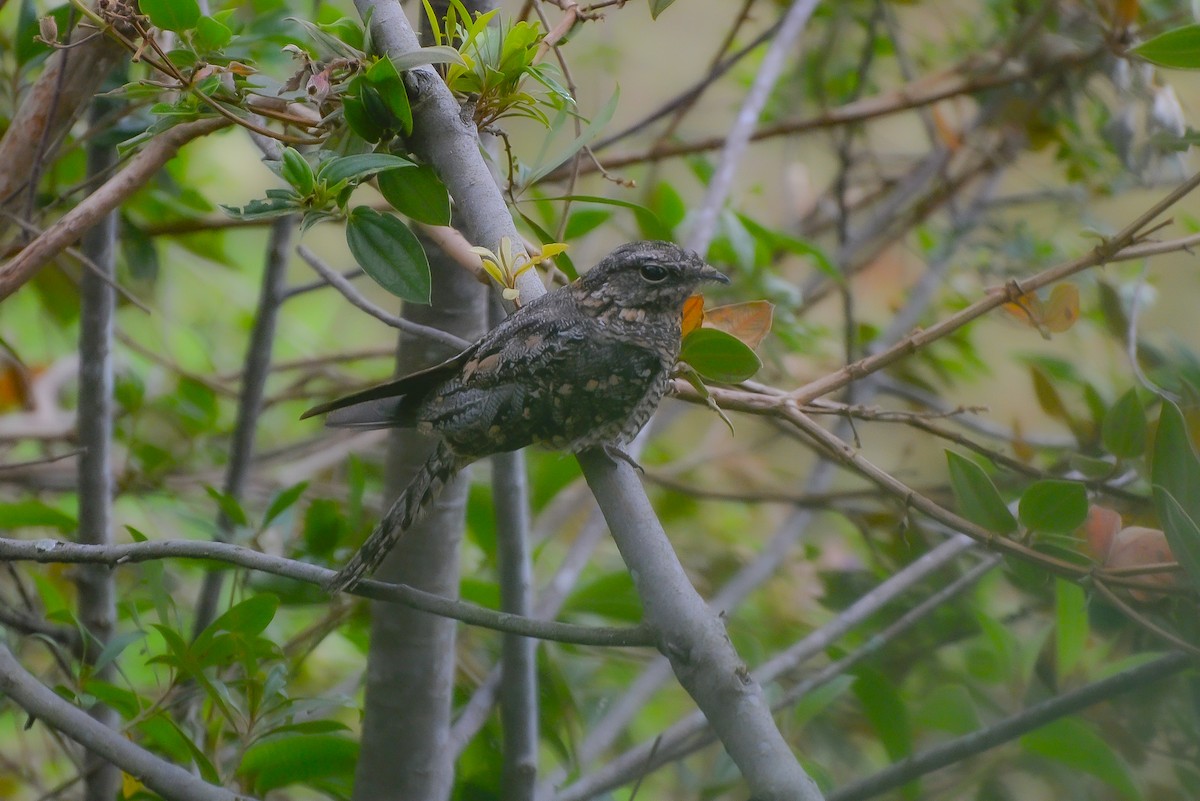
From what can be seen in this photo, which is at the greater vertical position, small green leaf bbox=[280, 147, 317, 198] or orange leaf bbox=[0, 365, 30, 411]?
orange leaf bbox=[0, 365, 30, 411]

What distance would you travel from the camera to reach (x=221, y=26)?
3.50 feet

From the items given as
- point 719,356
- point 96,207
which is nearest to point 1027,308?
point 719,356

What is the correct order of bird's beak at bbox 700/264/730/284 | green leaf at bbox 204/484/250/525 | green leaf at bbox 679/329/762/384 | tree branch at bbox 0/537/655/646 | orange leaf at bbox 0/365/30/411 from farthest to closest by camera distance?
orange leaf at bbox 0/365/30/411 < green leaf at bbox 204/484/250/525 < bird's beak at bbox 700/264/730/284 < green leaf at bbox 679/329/762/384 < tree branch at bbox 0/537/655/646

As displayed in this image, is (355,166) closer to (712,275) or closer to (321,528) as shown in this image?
(712,275)

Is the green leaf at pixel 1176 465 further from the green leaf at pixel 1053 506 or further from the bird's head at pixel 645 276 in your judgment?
the bird's head at pixel 645 276

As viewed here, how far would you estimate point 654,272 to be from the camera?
1306 mm

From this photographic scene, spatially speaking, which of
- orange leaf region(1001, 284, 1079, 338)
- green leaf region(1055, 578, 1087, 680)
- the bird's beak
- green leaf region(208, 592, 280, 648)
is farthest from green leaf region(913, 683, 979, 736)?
green leaf region(208, 592, 280, 648)

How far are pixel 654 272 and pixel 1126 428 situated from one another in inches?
24.4

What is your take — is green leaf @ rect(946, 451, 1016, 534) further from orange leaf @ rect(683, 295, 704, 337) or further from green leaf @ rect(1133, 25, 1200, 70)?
green leaf @ rect(1133, 25, 1200, 70)

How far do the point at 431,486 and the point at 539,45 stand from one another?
551 millimetres

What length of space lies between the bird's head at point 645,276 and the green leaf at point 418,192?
0.28 metres

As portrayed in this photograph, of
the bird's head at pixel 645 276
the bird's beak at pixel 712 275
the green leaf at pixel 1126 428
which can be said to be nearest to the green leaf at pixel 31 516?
the bird's head at pixel 645 276

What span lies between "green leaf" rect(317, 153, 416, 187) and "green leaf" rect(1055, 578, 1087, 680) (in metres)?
1.06

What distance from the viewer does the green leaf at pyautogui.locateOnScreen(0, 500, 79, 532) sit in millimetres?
1587
